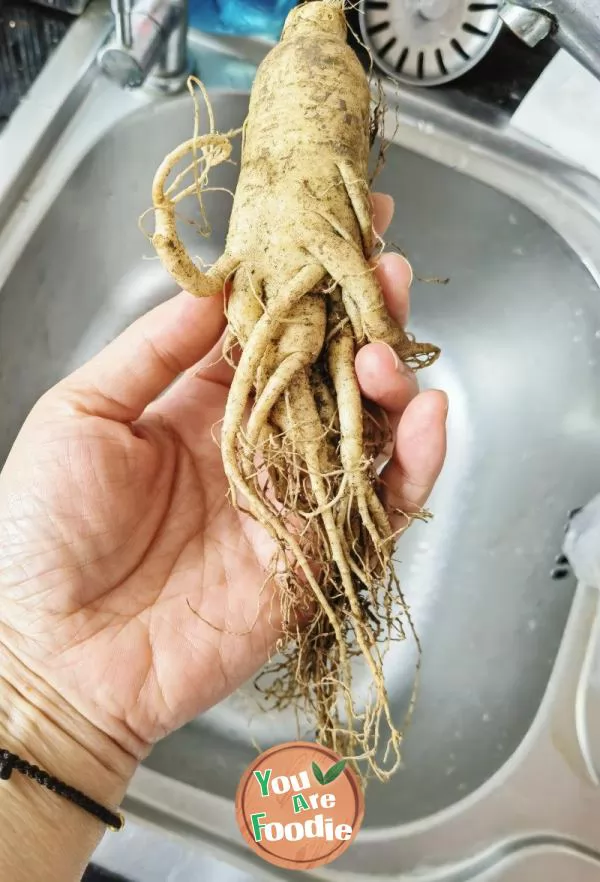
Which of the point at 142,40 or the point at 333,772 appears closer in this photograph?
the point at 333,772

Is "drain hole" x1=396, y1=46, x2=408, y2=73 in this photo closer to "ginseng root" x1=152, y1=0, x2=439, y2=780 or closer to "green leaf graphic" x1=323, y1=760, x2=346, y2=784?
"ginseng root" x1=152, y1=0, x2=439, y2=780

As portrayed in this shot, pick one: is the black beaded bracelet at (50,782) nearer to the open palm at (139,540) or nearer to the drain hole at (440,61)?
the open palm at (139,540)

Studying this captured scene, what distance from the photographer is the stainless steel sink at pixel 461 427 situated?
3.48 ft

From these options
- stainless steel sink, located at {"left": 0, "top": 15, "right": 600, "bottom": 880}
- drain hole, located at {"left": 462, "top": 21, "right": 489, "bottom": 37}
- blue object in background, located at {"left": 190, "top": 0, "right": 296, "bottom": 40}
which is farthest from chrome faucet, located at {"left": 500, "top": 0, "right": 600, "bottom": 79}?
blue object in background, located at {"left": 190, "top": 0, "right": 296, "bottom": 40}

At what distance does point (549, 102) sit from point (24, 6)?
37.2 inches

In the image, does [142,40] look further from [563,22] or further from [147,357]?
[563,22]

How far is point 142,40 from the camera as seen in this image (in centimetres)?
105

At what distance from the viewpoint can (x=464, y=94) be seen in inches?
47.6

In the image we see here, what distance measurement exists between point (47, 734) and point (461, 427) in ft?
2.98

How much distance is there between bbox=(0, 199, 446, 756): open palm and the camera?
78cm

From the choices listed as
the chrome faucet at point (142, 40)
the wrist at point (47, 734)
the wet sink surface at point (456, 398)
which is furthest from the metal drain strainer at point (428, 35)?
the wrist at point (47, 734)

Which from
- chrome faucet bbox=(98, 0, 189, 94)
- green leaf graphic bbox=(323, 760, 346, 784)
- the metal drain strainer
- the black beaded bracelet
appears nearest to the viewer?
the black beaded bracelet

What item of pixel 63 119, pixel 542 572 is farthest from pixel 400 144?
pixel 542 572

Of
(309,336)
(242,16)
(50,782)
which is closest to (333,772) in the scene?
(50,782)
